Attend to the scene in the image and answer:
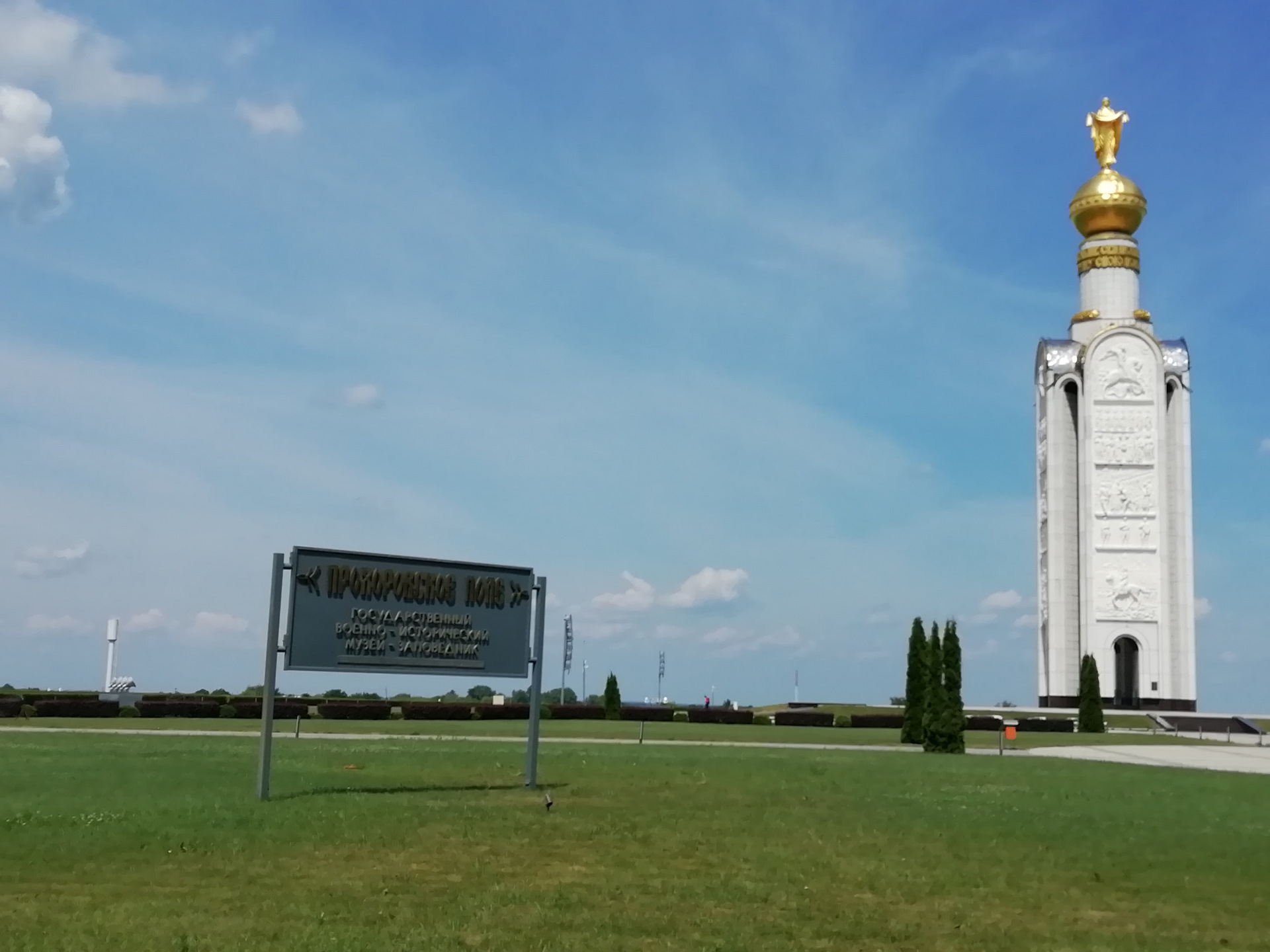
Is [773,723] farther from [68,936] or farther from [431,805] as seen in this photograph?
[68,936]

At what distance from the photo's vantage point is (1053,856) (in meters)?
13.8

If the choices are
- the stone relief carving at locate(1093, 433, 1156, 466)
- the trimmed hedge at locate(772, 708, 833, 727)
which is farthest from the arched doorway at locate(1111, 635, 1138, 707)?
the trimmed hedge at locate(772, 708, 833, 727)

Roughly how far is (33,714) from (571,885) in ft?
145

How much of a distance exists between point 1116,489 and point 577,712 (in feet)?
125

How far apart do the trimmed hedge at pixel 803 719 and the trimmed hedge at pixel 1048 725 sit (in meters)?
8.57

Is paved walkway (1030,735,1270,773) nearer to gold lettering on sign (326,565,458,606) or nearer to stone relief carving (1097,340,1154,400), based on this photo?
gold lettering on sign (326,565,458,606)

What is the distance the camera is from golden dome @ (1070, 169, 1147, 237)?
81.4 meters

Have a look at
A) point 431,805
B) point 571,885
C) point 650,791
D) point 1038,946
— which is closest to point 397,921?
point 571,885

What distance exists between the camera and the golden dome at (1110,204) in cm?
8144

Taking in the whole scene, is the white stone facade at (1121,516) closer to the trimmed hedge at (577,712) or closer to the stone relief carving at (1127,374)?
the stone relief carving at (1127,374)

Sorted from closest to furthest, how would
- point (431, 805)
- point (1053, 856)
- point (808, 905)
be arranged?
point (808, 905), point (1053, 856), point (431, 805)

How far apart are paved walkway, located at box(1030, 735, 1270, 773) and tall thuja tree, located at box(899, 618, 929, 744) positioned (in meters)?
3.74

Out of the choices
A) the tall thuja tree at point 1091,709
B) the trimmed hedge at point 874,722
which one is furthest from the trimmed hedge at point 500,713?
the tall thuja tree at point 1091,709

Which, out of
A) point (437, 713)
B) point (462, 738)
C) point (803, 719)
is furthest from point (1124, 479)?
point (462, 738)
